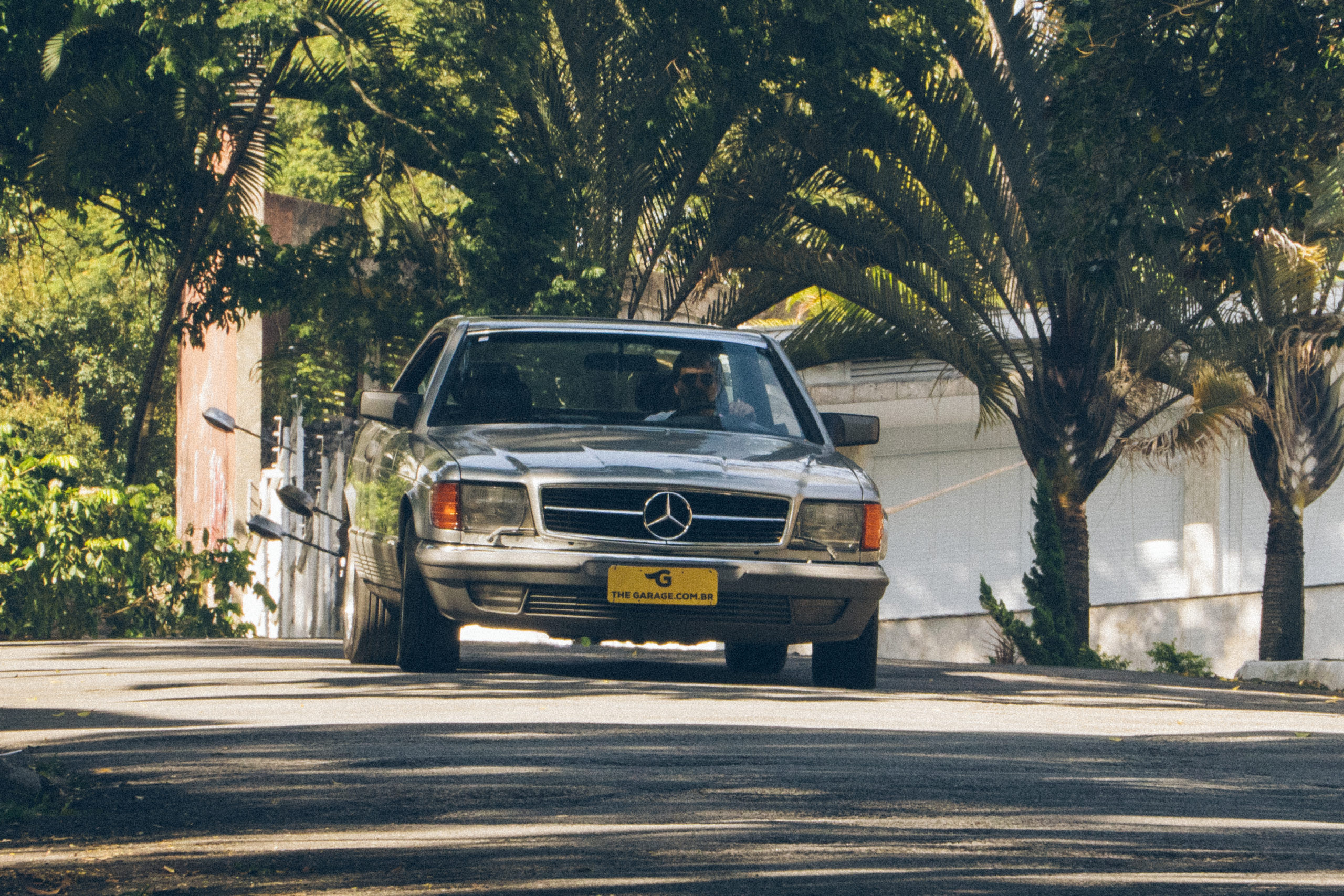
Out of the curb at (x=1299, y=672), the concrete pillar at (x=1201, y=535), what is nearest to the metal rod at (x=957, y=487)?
the concrete pillar at (x=1201, y=535)

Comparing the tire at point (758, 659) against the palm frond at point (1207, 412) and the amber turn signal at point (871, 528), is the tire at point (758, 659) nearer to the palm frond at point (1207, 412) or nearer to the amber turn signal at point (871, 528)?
the amber turn signal at point (871, 528)

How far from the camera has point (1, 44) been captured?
15.4 m

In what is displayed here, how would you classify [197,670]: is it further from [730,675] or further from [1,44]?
[1,44]

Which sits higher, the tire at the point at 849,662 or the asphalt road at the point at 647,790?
the tire at the point at 849,662

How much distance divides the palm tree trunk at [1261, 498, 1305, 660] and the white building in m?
8.22

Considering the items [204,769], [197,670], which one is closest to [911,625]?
[197,670]

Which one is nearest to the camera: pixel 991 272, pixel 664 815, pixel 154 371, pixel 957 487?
pixel 664 815

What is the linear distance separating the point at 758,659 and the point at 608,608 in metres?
2.50

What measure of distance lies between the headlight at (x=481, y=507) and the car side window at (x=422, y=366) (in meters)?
1.82

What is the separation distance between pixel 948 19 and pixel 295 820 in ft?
39.8

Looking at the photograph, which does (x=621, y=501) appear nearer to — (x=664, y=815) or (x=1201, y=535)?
(x=664, y=815)

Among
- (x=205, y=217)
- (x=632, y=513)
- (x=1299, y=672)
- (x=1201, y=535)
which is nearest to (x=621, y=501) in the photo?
(x=632, y=513)

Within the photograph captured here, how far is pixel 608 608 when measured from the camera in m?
8.12

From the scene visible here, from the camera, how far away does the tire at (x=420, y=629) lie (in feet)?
27.8
